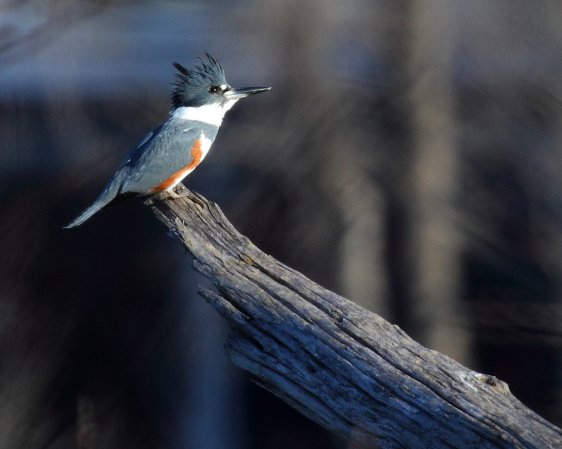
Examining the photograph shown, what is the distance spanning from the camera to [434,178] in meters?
2.67

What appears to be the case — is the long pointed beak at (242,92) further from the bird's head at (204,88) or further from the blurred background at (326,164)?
the blurred background at (326,164)

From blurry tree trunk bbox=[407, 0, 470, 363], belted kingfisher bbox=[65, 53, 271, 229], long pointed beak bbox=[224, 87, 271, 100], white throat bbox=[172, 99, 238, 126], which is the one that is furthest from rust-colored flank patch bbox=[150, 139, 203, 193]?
blurry tree trunk bbox=[407, 0, 470, 363]

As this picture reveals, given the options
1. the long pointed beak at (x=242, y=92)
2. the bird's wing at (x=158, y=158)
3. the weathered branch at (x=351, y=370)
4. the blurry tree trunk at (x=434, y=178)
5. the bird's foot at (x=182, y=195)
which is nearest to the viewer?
the weathered branch at (x=351, y=370)

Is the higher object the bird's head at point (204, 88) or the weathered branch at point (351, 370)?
the bird's head at point (204, 88)

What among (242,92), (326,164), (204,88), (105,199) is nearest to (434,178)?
(326,164)

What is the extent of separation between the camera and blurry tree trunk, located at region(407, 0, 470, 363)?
2.66 metres

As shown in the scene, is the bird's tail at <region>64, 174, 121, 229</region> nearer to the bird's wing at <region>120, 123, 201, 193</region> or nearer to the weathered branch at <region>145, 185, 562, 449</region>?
the bird's wing at <region>120, 123, 201, 193</region>

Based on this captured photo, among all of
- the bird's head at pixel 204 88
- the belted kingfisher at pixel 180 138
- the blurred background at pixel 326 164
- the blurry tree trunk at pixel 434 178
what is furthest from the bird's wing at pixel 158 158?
the blurry tree trunk at pixel 434 178

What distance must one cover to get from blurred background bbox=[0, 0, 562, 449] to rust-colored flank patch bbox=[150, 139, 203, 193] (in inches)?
9.5

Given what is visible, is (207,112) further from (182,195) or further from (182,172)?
(182,195)

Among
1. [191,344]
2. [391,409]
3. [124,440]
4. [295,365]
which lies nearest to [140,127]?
[191,344]

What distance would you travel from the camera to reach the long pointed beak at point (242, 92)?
8.38 ft

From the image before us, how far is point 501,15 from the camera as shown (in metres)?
2.67

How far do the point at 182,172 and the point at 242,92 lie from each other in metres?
0.33
